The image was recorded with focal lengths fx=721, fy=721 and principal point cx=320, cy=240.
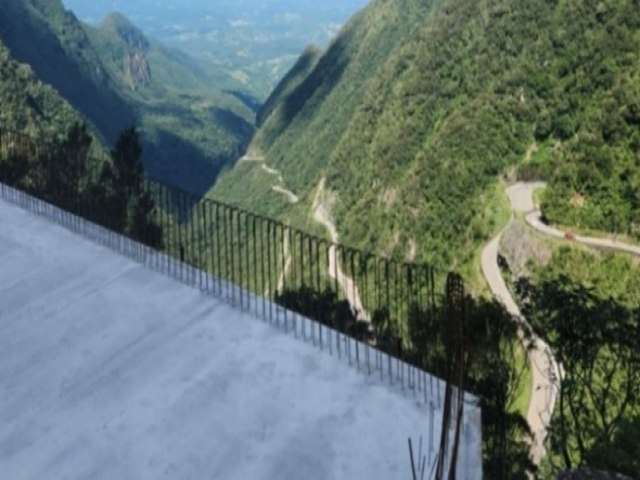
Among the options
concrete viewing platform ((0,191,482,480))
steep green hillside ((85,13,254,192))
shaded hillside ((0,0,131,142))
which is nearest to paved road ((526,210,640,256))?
concrete viewing platform ((0,191,482,480))

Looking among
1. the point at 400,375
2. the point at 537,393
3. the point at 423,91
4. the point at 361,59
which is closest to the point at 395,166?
the point at 423,91

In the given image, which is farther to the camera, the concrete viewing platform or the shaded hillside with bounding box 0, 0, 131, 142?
the shaded hillside with bounding box 0, 0, 131, 142

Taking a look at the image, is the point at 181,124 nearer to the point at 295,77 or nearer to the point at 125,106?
the point at 125,106

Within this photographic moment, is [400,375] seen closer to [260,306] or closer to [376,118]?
[260,306]

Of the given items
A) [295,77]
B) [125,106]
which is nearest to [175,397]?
[295,77]

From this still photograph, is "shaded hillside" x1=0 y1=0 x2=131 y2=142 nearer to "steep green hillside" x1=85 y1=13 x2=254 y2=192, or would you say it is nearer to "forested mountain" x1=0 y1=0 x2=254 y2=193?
"forested mountain" x1=0 y1=0 x2=254 y2=193
